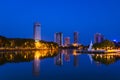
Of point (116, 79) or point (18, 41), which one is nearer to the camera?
point (116, 79)

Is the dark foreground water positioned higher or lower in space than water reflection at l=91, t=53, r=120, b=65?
lower

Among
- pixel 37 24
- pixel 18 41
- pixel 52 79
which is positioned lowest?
pixel 52 79

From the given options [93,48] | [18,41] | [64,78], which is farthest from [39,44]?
[64,78]

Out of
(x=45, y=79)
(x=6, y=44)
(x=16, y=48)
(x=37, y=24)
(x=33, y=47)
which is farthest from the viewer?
(x=37, y=24)

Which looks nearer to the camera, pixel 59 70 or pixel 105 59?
pixel 59 70

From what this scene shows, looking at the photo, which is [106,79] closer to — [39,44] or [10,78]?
[10,78]

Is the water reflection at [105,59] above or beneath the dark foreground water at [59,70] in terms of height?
above

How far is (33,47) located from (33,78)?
334 ft

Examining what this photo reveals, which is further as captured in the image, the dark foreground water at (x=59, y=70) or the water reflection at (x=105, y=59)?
the water reflection at (x=105, y=59)

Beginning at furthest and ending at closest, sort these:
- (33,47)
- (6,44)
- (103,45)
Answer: (33,47) < (6,44) < (103,45)

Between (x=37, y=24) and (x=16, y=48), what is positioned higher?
(x=37, y=24)

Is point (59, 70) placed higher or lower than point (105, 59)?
lower

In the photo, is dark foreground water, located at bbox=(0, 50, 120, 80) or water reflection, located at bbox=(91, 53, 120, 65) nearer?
dark foreground water, located at bbox=(0, 50, 120, 80)

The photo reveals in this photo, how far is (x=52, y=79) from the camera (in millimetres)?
22359
